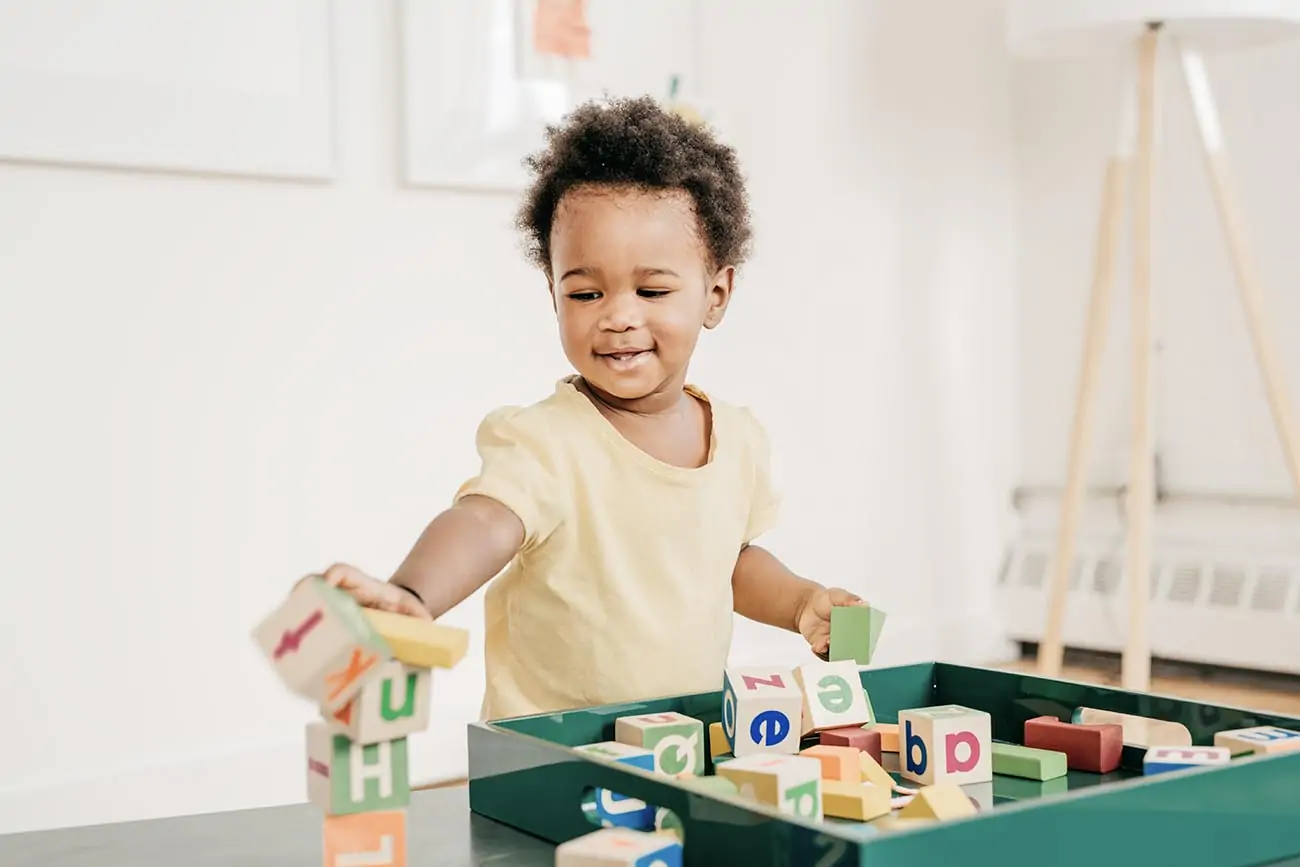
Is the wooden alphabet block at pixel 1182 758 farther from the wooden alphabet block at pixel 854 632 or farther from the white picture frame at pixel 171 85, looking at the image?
the white picture frame at pixel 171 85

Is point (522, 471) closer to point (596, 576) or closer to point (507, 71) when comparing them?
point (596, 576)

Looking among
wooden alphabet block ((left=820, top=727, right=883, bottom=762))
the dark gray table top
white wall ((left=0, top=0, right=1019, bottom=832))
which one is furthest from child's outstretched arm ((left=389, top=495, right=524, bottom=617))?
white wall ((left=0, top=0, right=1019, bottom=832))

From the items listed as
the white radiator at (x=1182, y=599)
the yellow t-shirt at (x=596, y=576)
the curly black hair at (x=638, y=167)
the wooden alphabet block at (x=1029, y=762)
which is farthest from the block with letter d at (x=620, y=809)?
the white radiator at (x=1182, y=599)

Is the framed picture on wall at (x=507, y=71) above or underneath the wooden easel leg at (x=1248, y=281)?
above

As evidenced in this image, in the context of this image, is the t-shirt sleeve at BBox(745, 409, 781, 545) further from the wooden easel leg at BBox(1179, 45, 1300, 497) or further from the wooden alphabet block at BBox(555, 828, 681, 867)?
the wooden easel leg at BBox(1179, 45, 1300, 497)

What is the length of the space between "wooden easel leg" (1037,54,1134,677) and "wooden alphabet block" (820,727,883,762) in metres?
1.84

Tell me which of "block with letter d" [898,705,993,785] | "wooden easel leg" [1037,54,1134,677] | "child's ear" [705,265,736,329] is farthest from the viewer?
"wooden easel leg" [1037,54,1134,677]

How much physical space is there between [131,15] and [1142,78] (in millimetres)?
1623

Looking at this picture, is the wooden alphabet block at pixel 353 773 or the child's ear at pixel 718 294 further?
the child's ear at pixel 718 294

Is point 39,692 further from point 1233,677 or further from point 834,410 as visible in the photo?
point 1233,677

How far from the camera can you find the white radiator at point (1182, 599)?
2732mm

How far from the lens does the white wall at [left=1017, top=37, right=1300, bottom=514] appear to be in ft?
8.99

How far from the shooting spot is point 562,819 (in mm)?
659

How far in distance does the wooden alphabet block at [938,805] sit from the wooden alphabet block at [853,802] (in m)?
0.01
